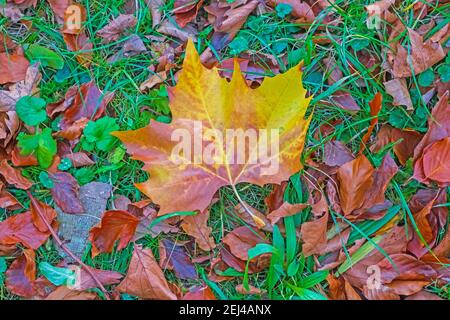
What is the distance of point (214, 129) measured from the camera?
1621mm

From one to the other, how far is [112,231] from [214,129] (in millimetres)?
506

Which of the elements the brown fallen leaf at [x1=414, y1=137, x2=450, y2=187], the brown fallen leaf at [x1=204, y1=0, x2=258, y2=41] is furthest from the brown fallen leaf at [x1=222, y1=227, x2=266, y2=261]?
the brown fallen leaf at [x1=204, y1=0, x2=258, y2=41]

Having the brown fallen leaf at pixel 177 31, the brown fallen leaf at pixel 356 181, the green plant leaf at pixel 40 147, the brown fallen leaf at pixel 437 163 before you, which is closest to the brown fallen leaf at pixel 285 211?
the brown fallen leaf at pixel 356 181

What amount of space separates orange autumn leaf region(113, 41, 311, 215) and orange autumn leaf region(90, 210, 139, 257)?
15cm

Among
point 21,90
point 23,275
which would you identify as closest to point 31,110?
point 21,90

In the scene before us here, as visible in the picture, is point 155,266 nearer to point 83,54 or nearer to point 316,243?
point 316,243

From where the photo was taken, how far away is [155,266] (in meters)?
1.75

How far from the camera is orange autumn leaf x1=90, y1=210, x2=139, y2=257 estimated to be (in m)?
1.74

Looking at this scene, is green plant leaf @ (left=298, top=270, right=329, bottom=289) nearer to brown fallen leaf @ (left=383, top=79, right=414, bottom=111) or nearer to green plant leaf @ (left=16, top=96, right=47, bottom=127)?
brown fallen leaf @ (left=383, top=79, right=414, bottom=111)

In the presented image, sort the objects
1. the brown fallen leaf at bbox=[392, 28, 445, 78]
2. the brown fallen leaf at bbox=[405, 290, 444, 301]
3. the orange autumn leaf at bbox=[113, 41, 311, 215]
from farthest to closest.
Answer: the brown fallen leaf at bbox=[392, 28, 445, 78] → the brown fallen leaf at bbox=[405, 290, 444, 301] → the orange autumn leaf at bbox=[113, 41, 311, 215]

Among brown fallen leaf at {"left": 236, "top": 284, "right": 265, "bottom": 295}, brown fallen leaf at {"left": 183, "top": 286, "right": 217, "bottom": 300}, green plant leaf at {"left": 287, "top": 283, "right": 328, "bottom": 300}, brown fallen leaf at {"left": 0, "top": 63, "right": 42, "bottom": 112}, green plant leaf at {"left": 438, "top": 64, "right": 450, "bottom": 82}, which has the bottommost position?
brown fallen leaf at {"left": 183, "top": 286, "right": 217, "bottom": 300}

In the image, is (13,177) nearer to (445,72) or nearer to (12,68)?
(12,68)

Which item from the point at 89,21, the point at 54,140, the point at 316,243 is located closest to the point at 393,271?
the point at 316,243

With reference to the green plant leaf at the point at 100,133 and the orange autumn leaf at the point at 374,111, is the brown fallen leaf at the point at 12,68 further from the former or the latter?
the orange autumn leaf at the point at 374,111
